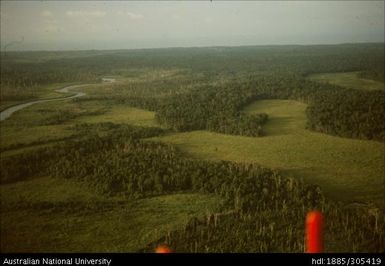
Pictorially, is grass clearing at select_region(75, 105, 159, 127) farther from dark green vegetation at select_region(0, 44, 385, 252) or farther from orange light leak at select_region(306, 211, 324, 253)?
orange light leak at select_region(306, 211, 324, 253)

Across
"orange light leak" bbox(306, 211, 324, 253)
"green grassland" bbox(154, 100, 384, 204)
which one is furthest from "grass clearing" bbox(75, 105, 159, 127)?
"orange light leak" bbox(306, 211, 324, 253)

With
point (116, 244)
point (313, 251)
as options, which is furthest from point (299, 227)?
point (313, 251)

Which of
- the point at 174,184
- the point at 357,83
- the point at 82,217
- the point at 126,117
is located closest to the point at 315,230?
the point at 82,217

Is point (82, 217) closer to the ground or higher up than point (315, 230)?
closer to the ground

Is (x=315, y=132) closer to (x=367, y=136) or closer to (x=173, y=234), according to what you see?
(x=367, y=136)

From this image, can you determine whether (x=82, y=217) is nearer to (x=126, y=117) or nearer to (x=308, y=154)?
(x=308, y=154)

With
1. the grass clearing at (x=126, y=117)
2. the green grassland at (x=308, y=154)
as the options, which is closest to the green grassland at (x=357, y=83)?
the green grassland at (x=308, y=154)
